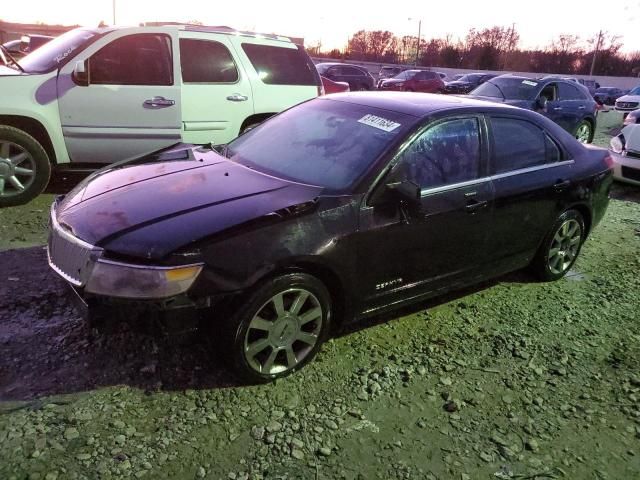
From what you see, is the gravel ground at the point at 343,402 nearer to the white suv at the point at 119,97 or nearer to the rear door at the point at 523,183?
the rear door at the point at 523,183

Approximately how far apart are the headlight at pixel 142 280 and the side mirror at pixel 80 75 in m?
3.78

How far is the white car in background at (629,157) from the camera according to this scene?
26.0 feet

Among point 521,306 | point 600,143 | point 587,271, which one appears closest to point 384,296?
point 521,306

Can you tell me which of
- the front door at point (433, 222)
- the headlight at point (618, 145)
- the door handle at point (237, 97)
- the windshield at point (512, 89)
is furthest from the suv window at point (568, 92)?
the front door at point (433, 222)

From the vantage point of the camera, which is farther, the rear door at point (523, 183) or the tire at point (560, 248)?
the tire at point (560, 248)

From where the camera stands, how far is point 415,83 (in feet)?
86.1

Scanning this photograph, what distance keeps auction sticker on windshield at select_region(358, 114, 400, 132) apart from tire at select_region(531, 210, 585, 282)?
5.89 ft

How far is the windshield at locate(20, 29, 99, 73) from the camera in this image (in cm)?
573

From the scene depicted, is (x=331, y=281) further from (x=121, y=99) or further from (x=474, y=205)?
(x=121, y=99)

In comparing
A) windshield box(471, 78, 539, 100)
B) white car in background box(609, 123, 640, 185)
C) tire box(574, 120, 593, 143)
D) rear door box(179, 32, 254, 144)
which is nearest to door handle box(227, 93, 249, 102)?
rear door box(179, 32, 254, 144)

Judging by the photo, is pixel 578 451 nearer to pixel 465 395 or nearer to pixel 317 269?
pixel 465 395

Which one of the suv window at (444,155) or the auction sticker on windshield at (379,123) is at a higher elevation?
the auction sticker on windshield at (379,123)

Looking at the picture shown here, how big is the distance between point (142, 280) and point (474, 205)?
224cm

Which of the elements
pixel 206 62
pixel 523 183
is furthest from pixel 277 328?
pixel 206 62
